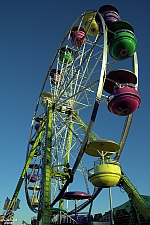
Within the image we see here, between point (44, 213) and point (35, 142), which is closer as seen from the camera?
point (44, 213)

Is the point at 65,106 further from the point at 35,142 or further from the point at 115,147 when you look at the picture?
the point at 115,147

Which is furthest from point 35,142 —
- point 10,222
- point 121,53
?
point 121,53

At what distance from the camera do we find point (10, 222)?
1953 centimetres

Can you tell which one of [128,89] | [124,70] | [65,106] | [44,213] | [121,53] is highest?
[65,106]

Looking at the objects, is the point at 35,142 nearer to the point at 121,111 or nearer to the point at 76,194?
the point at 76,194

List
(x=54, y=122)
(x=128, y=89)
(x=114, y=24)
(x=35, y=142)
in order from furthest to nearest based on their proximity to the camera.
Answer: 1. (x=35, y=142)
2. (x=54, y=122)
3. (x=114, y=24)
4. (x=128, y=89)

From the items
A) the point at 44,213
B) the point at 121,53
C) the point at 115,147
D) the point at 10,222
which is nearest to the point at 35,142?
the point at 10,222

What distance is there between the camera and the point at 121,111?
10.9 m

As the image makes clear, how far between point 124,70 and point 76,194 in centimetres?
935

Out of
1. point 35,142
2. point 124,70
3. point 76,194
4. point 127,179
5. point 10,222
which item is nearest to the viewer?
point 124,70

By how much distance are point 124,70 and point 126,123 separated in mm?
3734

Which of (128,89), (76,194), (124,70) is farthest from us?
(76,194)

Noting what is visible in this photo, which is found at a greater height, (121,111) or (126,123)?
(126,123)

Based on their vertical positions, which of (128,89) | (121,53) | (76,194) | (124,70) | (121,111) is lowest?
(76,194)
